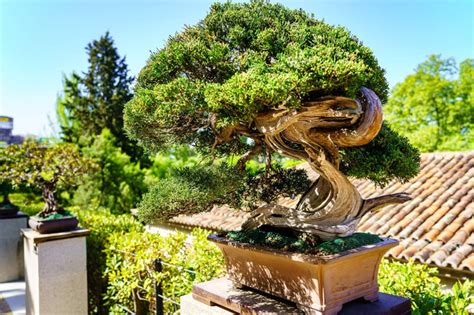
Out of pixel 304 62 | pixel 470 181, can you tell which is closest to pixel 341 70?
pixel 304 62

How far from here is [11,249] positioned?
6703 millimetres

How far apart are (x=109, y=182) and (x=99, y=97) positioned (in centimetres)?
752

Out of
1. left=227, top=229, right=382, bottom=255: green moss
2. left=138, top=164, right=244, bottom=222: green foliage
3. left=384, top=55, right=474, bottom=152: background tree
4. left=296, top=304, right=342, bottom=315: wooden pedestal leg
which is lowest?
left=296, top=304, right=342, bottom=315: wooden pedestal leg

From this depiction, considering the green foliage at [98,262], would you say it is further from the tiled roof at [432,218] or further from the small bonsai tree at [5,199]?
the small bonsai tree at [5,199]

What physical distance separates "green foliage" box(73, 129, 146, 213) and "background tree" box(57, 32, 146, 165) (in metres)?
4.54

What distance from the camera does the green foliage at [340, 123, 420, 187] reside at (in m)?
2.25

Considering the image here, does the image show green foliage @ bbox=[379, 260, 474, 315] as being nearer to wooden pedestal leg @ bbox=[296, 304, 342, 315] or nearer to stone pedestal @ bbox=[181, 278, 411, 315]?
stone pedestal @ bbox=[181, 278, 411, 315]

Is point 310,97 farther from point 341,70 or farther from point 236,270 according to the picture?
point 236,270

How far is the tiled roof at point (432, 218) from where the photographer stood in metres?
4.97

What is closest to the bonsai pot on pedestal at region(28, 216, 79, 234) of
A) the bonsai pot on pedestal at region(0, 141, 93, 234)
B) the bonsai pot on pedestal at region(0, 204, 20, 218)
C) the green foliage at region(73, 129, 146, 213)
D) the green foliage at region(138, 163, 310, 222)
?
the bonsai pot on pedestal at region(0, 141, 93, 234)

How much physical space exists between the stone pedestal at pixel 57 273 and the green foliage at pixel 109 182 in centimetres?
708

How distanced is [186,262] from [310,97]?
239cm

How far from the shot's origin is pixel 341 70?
1.55m

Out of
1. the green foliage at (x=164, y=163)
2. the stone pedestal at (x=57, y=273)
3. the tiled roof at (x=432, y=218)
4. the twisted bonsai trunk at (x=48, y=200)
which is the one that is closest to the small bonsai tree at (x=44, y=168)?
the twisted bonsai trunk at (x=48, y=200)
